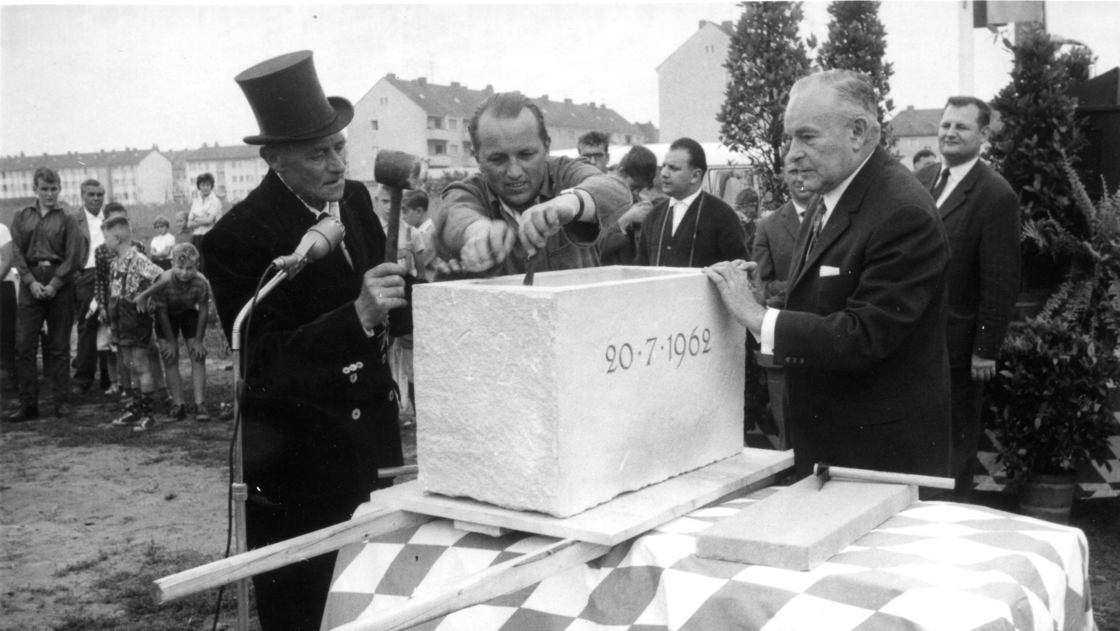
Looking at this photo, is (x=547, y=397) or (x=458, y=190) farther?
(x=458, y=190)

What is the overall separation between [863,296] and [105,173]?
9370 mm

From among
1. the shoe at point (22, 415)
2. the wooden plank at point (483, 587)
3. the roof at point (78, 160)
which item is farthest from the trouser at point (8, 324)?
the wooden plank at point (483, 587)

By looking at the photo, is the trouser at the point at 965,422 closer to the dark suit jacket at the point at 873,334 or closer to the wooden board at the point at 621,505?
the dark suit jacket at the point at 873,334

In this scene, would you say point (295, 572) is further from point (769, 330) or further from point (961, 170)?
point (961, 170)

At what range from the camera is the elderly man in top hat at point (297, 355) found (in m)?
2.70

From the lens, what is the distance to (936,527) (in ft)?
6.27

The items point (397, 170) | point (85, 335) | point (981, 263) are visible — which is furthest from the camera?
point (85, 335)

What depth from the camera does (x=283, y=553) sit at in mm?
1995

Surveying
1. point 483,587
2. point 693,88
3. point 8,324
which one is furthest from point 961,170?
point 693,88

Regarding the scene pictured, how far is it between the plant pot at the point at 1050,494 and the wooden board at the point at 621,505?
3.46 metres

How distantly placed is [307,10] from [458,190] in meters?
2.27

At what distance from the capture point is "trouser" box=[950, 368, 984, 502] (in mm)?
4719

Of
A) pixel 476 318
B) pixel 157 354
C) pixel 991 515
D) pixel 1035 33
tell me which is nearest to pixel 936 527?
pixel 991 515

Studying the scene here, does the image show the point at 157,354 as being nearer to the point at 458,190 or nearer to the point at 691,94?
the point at 458,190
